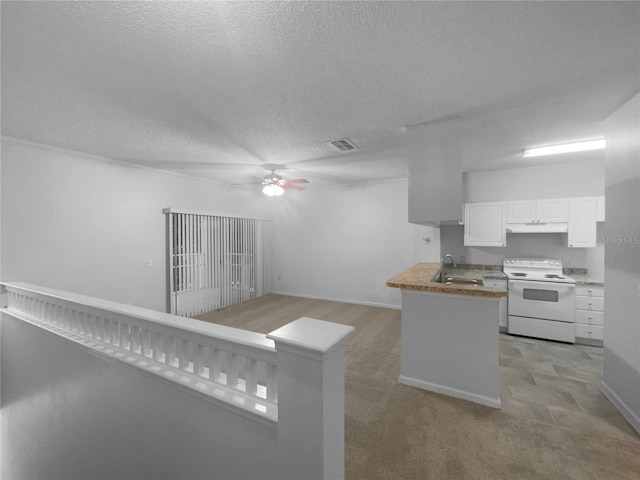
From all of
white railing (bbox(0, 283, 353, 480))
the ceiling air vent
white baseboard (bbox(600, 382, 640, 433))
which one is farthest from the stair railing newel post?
the ceiling air vent

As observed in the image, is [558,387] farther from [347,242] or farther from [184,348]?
[347,242]

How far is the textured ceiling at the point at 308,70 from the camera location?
1.34 metres

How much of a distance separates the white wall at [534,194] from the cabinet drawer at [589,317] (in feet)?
2.58

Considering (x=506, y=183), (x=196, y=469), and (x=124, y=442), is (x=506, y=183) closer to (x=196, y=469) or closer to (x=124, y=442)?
(x=196, y=469)

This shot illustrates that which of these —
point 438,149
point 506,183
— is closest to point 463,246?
point 506,183

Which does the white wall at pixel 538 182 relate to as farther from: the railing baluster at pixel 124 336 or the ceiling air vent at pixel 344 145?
the railing baluster at pixel 124 336

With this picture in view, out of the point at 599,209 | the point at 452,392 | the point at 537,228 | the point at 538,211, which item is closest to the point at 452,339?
the point at 452,392

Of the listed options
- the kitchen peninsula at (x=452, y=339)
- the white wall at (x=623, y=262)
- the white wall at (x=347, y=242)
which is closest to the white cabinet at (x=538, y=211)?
the white wall at (x=347, y=242)

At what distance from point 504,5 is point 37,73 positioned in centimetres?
295

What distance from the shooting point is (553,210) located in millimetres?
3842

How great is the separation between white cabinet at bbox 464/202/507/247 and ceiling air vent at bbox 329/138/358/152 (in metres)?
2.34

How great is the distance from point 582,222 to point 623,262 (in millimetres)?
2003

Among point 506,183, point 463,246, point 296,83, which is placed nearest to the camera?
point 296,83

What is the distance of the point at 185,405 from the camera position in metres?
1.25
